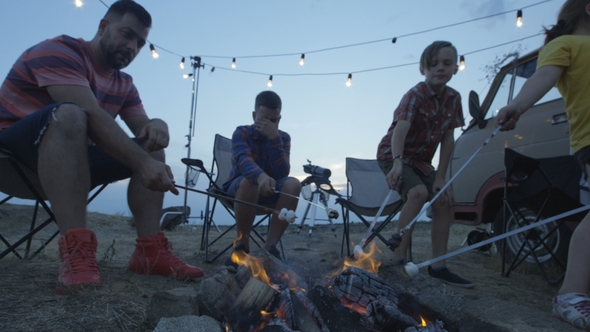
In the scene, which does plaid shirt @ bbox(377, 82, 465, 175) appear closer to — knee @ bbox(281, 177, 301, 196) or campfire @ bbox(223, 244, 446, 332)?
knee @ bbox(281, 177, 301, 196)

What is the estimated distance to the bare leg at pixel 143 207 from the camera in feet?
6.67

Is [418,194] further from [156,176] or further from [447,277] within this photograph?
[156,176]

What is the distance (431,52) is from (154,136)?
69.6 inches

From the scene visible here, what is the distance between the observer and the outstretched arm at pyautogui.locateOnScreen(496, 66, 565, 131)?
5.65 ft

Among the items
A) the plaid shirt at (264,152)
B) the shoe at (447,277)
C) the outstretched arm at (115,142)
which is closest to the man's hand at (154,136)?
the outstretched arm at (115,142)

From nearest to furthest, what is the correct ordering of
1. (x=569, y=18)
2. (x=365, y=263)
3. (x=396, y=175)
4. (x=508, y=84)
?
1. (x=365, y=263)
2. (x=569, y=18)
3. (x=396, y=175)
4. (x=508, y=84)

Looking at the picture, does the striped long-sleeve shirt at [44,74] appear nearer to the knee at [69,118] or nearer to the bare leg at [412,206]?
the knee at [69,118]

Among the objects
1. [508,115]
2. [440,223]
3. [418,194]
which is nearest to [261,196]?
[418,194]

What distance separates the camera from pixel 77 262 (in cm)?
156

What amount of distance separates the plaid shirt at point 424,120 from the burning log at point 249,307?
1.54 m

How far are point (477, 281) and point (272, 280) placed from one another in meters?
1.75

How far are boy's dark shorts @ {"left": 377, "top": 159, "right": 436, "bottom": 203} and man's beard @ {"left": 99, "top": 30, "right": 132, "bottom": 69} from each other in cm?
170

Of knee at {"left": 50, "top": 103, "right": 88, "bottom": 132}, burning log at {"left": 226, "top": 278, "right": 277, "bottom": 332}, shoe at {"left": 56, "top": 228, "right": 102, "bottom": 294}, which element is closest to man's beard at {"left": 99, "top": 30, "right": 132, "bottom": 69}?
knee at {"left": 50, "top": 103, "right": 88, "bottom": 132}

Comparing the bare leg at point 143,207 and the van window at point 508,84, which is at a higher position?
the van window at point 508,84
